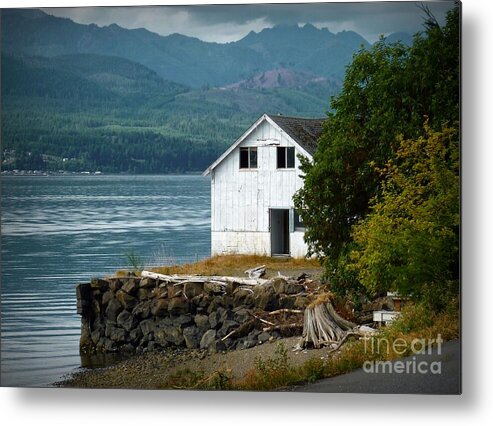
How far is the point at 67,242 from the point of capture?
450 inches

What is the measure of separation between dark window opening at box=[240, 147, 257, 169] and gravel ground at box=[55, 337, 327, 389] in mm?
1460

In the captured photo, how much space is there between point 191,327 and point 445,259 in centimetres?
226

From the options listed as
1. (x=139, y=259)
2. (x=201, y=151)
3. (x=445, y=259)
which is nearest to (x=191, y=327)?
(x=139, y=259)

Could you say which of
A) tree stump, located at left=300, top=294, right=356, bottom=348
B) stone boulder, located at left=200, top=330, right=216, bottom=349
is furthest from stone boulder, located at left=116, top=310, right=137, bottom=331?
tree stump, located at left=300, top=294, right=356, bottom=348

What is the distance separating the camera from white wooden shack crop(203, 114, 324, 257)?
1139 cm

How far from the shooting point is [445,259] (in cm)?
1058

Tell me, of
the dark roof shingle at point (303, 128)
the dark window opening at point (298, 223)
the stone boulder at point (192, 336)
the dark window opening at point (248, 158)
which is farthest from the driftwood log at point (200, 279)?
the dark roof shingle at point (303, 128)

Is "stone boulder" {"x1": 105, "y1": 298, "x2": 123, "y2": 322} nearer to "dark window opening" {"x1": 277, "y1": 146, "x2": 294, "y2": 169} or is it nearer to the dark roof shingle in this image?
"dark window opening" {"x1": 277, "y1": 146, "x2": 294, "y2": 169}

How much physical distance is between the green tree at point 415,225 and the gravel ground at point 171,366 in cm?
79

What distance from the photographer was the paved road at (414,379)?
1042cm

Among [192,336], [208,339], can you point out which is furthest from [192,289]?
[208,339]

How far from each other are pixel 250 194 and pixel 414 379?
2127 mm

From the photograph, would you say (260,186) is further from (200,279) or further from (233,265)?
(200,279)

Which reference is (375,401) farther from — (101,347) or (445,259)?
(101,347)
